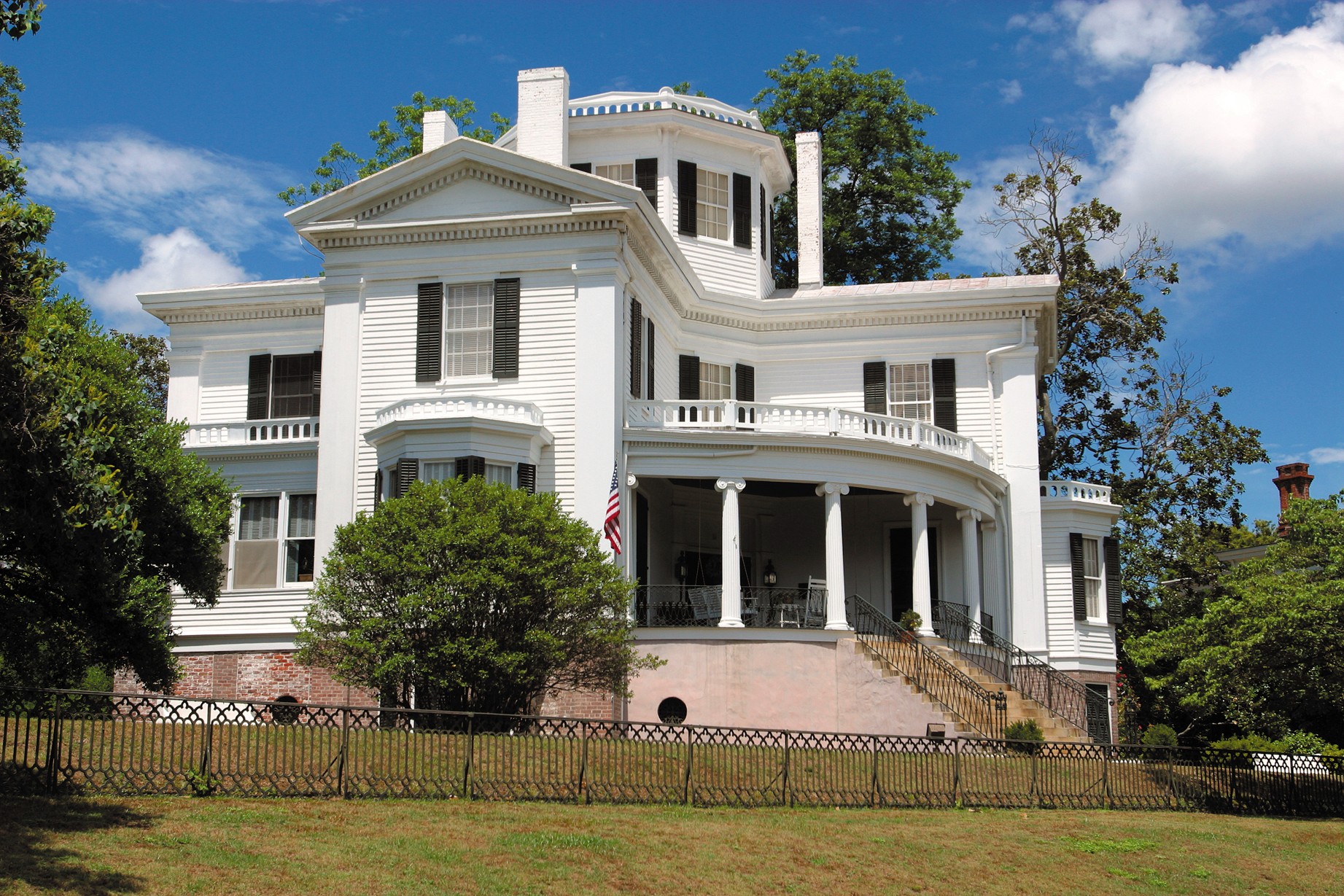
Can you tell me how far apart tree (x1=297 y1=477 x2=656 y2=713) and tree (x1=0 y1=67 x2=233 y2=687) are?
96.1 inches

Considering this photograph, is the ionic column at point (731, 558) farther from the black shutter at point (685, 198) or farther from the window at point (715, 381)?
the black shutter at point (685, 198)

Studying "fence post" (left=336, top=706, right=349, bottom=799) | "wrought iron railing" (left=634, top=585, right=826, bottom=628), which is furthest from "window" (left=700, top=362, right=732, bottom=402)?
"fence post" (left=336, top=706, right=349, bottom=799)

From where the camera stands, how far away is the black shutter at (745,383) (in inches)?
1350

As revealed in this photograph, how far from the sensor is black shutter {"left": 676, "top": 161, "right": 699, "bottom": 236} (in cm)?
3478

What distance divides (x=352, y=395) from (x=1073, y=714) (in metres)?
17.2

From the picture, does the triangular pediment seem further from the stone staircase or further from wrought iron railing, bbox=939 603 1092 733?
wrought iron railing, bbox=939 603 1092 733

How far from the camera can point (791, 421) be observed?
1146 inches

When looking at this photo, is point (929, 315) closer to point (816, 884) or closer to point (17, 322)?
point (816, 884)

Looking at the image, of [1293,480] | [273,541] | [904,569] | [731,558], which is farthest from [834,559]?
[1293,480]

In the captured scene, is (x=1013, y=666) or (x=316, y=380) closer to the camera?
(x=1013, y=666)

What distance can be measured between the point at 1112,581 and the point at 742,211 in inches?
529

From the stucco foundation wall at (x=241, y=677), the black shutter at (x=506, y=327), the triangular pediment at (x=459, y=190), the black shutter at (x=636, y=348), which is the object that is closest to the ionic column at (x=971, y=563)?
the black shutter at (x=636, y=348)

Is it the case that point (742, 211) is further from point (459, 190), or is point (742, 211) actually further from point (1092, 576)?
point (1092, 576)

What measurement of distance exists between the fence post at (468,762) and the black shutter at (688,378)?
16635 mm
